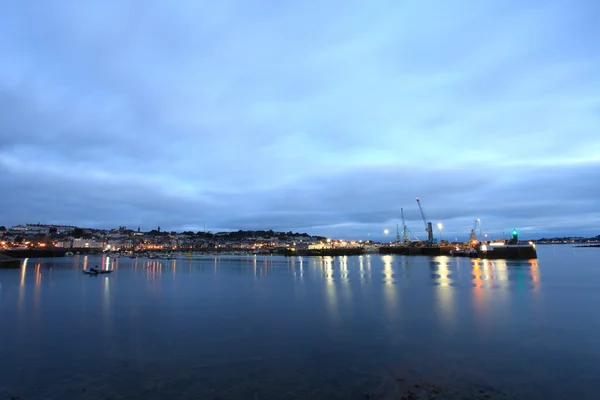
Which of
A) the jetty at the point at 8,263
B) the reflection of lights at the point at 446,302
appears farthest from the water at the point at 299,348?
the jetty at the point at 8,263

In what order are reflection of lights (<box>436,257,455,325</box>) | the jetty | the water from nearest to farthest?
the water
reflection of lights (<box>436,257,455,325</box>)
the jetty

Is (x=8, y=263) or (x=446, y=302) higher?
(x=8, y=263)

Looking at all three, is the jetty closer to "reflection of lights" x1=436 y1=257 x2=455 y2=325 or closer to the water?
the water

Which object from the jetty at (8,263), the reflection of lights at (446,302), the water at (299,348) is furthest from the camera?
the jetty at (8,263)

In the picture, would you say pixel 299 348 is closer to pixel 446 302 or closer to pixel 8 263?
pixel 446 302

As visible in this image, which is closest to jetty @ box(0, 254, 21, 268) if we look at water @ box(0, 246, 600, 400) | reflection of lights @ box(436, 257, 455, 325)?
water @ box(0, 246, 600, 400)

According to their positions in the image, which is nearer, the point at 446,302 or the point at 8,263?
the point at 446,302

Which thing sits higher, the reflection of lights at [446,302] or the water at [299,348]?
the water at [299,348]

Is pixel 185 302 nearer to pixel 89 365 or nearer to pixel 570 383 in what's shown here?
pixel 89 365

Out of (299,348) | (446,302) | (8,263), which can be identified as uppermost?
(8,263)

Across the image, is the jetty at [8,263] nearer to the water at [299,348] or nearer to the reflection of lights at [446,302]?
the water at [299,348]

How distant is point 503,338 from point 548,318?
915cm

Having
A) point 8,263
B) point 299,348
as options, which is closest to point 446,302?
point 299,348

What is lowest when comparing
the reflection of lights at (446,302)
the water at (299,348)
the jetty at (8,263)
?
the reflection of lights at (446,302)
